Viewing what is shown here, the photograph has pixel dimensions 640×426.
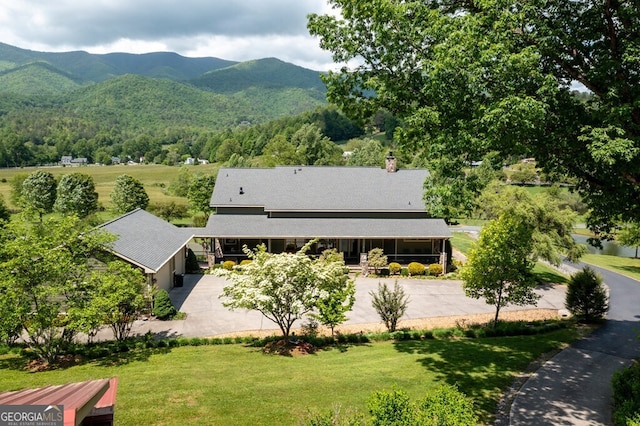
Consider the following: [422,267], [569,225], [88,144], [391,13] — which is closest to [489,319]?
[422,267]

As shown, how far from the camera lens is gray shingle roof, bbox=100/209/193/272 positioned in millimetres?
23172

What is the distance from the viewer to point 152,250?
25.2 meters

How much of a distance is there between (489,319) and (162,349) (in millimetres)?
16112

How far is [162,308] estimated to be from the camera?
72.6 feet

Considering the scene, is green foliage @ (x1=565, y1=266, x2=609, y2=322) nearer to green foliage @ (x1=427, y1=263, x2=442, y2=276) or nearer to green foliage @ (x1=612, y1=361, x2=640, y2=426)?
green foliage @ (x1=612, y1=361, x2=640, y2=426)

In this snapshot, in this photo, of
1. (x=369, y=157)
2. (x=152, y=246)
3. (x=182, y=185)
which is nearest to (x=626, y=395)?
(x=152, y=246)

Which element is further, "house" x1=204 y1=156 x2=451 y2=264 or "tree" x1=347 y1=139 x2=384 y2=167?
"tree" x1=347 y1=139 x2=384 y2=167

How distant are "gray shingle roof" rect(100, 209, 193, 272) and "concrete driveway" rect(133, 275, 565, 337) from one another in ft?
9.34

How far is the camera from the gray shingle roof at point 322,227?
107ft

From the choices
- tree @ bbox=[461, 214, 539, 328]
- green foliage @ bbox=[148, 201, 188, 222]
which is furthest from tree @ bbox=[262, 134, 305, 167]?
tree @ bbox=[461, 214, 539, 328]

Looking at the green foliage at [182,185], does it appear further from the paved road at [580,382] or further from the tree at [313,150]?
the paved road at [580,382]

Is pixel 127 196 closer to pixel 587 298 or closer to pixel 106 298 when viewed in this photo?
pixel 106 298

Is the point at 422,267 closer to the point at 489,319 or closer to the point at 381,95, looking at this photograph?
the point at 489,319

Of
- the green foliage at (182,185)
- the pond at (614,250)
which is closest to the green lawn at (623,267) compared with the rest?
the pond at (614,250)
